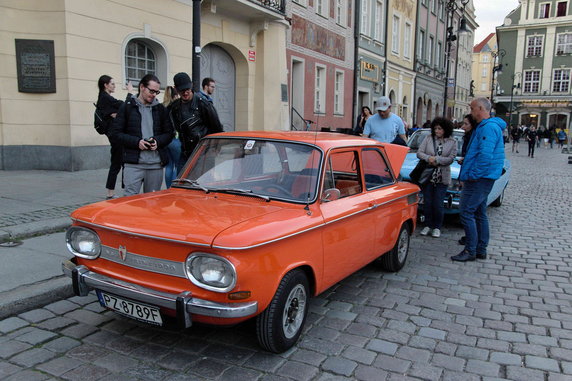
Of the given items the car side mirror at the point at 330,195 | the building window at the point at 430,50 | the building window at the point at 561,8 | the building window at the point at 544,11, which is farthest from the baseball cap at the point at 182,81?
the building window at the point at 544,11

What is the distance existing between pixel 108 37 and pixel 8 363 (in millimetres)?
9521

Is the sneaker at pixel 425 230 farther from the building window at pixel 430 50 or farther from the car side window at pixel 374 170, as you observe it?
the building window at pixel 430 50

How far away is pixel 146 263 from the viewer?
10.5ft

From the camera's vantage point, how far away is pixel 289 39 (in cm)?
1823

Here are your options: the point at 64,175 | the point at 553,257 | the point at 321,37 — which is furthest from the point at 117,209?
the point at 321,37

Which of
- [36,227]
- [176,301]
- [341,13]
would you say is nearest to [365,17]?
[341,13]

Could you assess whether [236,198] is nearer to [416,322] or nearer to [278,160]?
[278,160]

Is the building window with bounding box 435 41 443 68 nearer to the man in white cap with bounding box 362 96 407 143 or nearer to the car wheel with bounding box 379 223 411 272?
the man in white cap with bounding box 362 96 407 143

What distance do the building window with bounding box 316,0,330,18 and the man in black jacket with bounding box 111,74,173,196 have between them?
650 inches

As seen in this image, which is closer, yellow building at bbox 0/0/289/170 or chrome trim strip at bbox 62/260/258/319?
chrome trim strip at bbox 62/260/258/319

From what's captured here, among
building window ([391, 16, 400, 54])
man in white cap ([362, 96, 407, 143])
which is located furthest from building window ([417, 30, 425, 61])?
man in white cap ([362, 96, 407, 143])

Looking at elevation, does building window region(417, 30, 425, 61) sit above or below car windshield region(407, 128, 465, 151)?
above

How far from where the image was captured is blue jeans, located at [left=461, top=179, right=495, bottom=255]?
5905 mm

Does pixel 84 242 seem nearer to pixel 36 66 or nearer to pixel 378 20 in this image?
pixel 36 66
